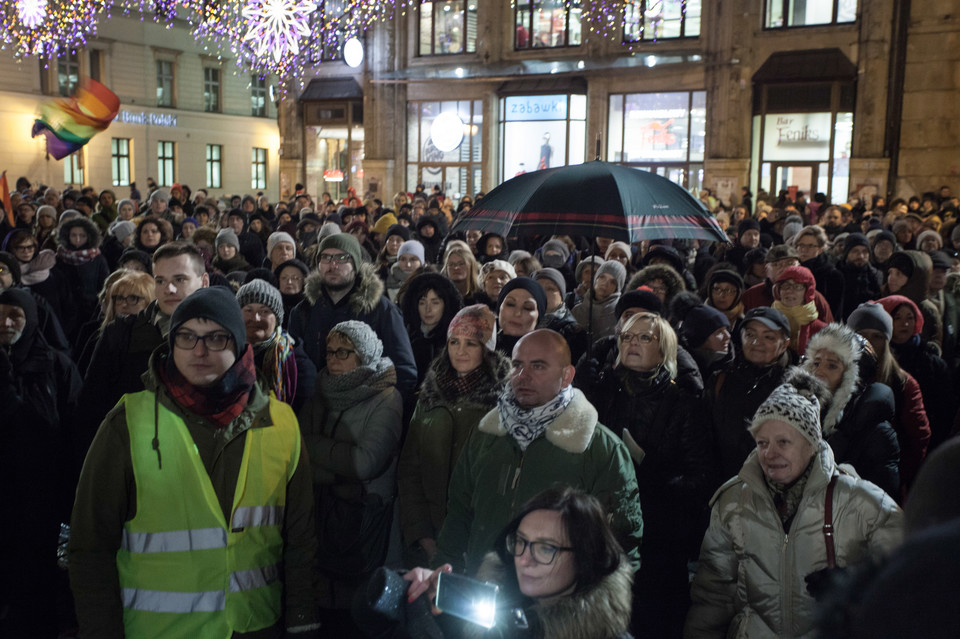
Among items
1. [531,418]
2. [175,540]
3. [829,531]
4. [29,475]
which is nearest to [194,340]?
[175,540]

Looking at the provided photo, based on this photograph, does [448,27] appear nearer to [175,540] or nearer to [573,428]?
[573,428]

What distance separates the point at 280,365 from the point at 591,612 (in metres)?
2.52

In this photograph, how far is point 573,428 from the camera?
11.0 ft

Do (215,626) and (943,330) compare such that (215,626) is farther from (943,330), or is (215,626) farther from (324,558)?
(943,330)

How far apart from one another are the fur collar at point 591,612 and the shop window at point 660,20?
24.9 metres

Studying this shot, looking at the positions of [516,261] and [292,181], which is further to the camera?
[292,181]

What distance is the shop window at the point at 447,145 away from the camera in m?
29.3

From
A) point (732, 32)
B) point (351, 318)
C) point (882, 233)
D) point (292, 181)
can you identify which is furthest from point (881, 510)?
point (292, 181)

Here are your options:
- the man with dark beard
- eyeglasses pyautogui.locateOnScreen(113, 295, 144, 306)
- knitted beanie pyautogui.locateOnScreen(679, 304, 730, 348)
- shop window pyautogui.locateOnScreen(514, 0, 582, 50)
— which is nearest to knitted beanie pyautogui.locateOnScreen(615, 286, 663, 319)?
knitted beanie pyautogui.locateOnScreen(679, 304, 730, 348)

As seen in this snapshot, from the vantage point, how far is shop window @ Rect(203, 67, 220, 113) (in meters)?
42.9

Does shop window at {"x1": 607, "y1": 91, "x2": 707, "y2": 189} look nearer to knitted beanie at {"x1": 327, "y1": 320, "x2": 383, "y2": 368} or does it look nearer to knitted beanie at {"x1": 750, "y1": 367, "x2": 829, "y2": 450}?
knitted beanie at {"x1": 327, "y1": 320, "x2": 383, "y2": 368}

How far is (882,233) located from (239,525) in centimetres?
906

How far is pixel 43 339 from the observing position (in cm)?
482

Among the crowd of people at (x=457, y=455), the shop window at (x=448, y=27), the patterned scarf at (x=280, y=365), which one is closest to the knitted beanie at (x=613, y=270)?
the crowd of people at (x=457, y=455)
